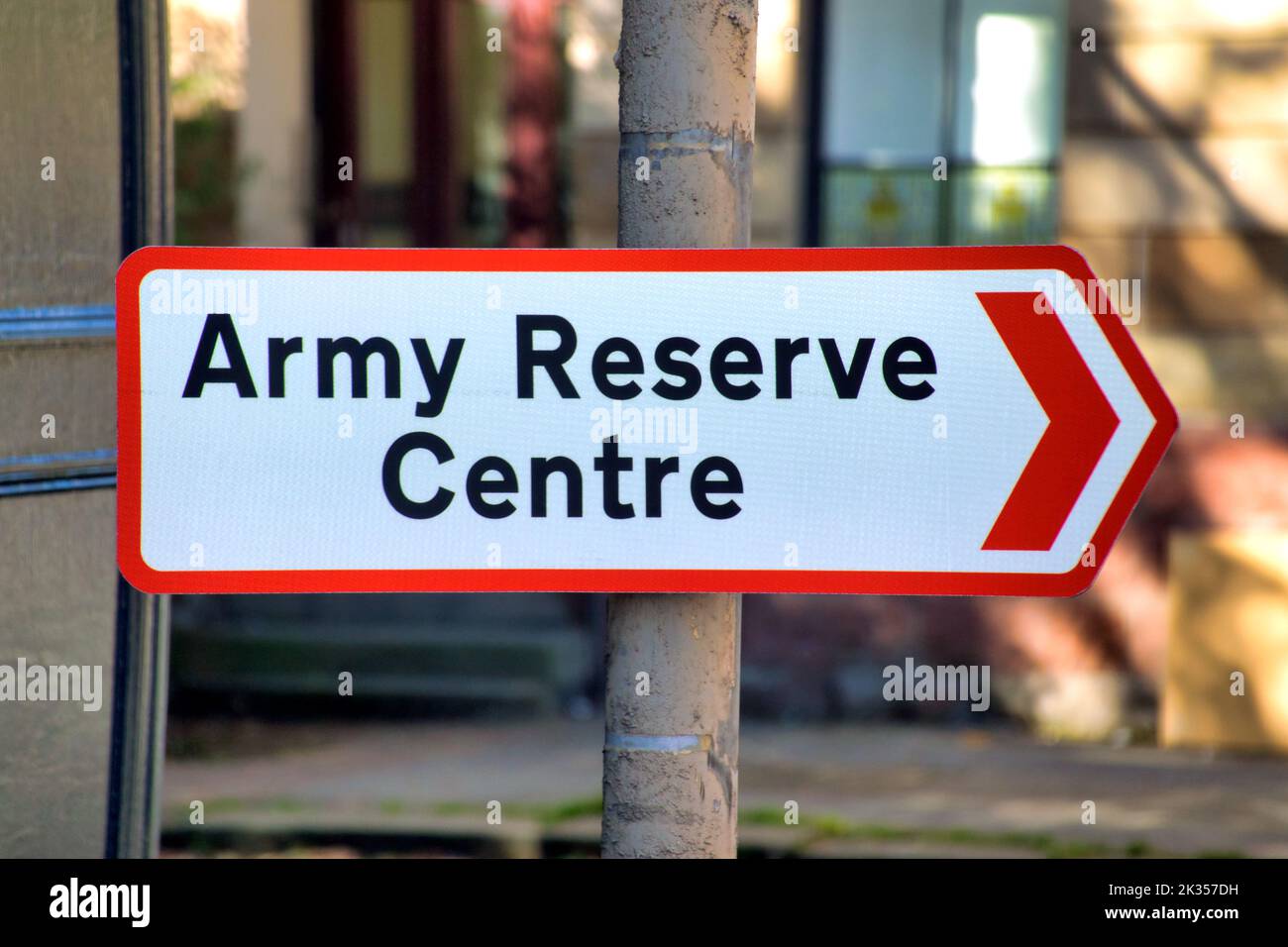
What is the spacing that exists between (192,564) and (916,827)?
14.8 ft

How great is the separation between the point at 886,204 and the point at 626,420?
637 centimetres

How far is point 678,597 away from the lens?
2100 millimetres

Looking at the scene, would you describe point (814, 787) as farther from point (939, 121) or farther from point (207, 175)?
point (207, 175)

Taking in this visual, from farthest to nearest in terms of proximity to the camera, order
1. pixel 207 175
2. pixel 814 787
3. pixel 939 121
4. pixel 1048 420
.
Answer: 1. pixel 207 175
2. pixel 939 121
3. pixel 814 787
4. pixel 1048 420

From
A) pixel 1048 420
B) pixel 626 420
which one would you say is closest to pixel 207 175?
pixel 626 420

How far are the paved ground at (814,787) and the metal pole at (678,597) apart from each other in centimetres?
382

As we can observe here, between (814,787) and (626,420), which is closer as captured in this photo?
(626,420)

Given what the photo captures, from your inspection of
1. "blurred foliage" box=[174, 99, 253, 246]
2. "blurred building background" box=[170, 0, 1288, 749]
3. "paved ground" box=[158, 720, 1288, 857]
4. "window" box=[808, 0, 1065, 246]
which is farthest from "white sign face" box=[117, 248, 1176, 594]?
"blurred foliage" box=[174, 99, 253, 246]

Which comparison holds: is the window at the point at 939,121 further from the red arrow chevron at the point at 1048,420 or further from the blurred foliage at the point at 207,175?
the red arrow chevron at the point at 1048,420

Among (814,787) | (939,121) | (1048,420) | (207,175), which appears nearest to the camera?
(1048,420)

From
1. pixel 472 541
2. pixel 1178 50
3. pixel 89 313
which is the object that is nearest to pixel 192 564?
pixel 472 541

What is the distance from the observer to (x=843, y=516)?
207cm

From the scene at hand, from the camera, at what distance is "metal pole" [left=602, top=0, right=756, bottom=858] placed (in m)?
2.06

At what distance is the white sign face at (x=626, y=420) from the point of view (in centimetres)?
208
